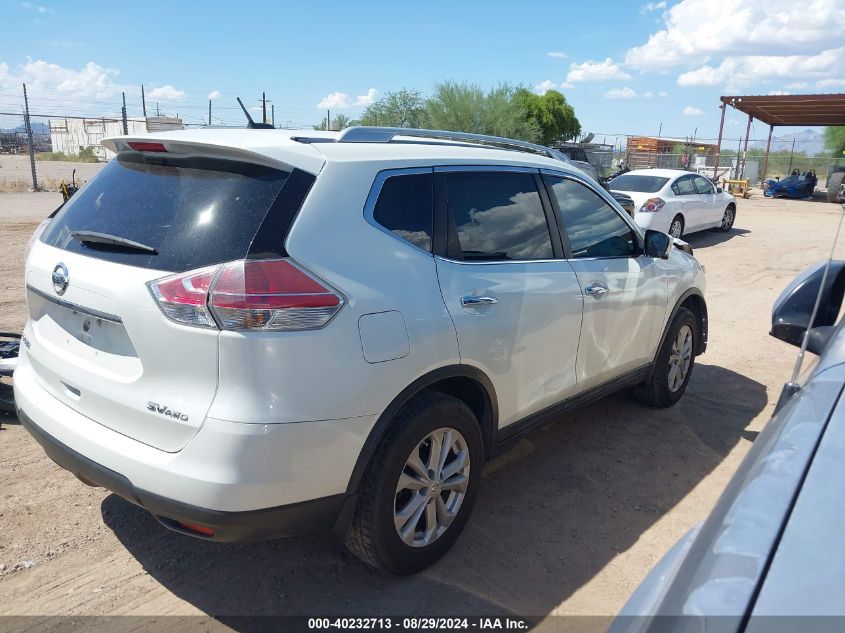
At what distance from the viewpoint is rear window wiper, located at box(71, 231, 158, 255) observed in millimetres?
2518

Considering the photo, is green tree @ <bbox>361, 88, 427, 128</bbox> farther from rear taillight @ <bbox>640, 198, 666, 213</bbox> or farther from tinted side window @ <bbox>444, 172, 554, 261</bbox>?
tinted side window @ <bbox>444, 172, 554, 261</bbox>

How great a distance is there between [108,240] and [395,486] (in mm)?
1539

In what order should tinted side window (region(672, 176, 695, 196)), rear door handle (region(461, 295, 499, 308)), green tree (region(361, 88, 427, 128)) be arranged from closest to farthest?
rear door handle (region(461, 295, 499, 308)) < tinted side window (region(672, 176, 695, 196)) < green tree (region(361, 88, 427, 128))

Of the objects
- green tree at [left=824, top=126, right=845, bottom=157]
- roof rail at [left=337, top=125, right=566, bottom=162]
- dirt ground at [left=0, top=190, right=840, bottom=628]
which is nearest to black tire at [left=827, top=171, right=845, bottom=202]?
green tree at [left=824, top=126, right=845, bottom=157]

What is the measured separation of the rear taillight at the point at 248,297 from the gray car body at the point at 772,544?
1.40 m

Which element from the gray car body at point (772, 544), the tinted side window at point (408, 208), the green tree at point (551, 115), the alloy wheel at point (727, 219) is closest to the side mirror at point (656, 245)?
the tinted side window at point (408, 208)

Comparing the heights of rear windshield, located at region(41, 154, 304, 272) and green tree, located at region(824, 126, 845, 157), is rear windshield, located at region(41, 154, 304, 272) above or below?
below

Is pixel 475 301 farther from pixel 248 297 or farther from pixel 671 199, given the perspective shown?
pixel 671 199

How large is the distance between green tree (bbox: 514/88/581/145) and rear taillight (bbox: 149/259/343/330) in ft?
115

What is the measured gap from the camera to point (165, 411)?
238cm

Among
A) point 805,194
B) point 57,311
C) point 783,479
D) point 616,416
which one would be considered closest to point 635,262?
point 616,416

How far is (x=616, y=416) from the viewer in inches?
195

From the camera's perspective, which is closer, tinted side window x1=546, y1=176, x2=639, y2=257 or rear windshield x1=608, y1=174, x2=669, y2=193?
tinted side window x1=546, y1=176, x2=639, y2=257

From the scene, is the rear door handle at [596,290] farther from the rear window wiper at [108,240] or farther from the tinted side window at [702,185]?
the tinted side window at [702,185]
